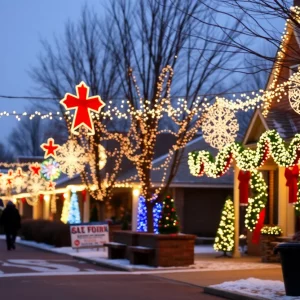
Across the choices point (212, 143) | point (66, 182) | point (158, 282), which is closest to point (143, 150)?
point (212, 143)

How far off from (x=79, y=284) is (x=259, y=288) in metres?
4.07

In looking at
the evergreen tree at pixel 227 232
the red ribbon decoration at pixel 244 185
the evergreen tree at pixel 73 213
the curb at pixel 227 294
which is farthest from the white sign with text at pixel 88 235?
the curb at pixel 227 294

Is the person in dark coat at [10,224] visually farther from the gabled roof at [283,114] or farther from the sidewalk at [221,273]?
the gabled roof at [283,114]

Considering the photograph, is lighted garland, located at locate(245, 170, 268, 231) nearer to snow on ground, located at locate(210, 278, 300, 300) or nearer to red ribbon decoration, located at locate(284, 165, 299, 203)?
red ribbon decoration, located at locate(284, 165, 299, 203)

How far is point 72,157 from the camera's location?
101 feet

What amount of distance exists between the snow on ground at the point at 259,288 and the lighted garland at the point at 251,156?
491 centimetres

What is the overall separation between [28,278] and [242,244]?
13217mm

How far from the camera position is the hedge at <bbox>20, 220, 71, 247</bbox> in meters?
29.9

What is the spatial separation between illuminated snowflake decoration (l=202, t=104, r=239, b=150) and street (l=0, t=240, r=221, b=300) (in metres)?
5.18

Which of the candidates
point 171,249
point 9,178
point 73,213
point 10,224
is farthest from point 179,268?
point 9,178

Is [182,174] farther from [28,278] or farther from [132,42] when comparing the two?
[28,278]

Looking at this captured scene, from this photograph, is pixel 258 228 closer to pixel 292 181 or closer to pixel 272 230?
pixel 272 230

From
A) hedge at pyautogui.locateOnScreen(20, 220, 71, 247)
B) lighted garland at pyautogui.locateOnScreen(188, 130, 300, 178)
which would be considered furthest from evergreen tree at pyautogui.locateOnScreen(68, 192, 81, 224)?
lighted garland at pyautogui.locateOnScreen(188, 130, 300, 178)

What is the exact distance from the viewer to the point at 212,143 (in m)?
23.3
